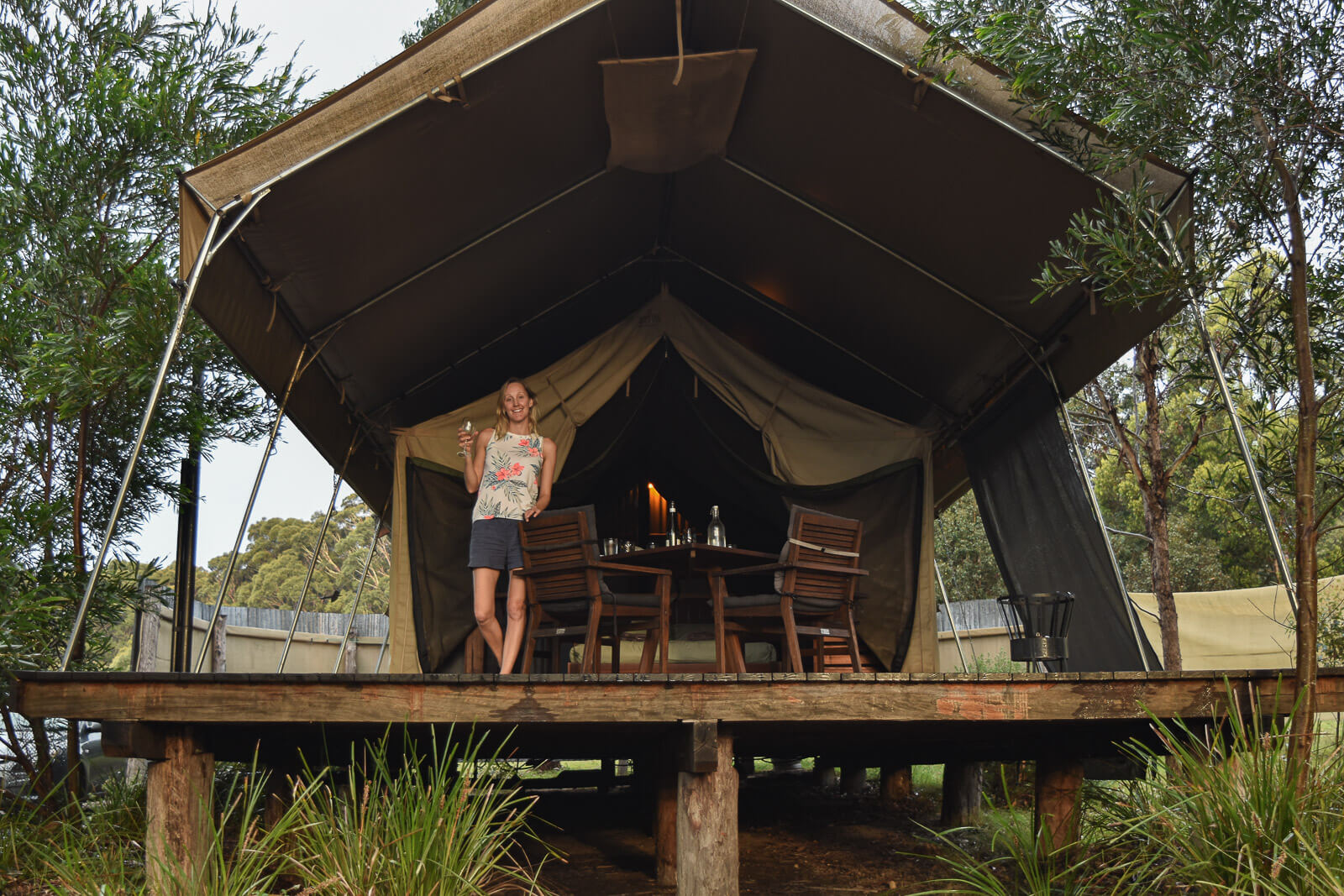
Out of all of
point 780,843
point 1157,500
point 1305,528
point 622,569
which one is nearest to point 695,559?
point 622,569

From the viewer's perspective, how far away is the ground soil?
3.47 m

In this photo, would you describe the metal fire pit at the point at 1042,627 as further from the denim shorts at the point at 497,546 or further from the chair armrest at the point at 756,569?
the denim shorts at the point at 497,546

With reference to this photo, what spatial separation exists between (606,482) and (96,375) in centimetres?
291

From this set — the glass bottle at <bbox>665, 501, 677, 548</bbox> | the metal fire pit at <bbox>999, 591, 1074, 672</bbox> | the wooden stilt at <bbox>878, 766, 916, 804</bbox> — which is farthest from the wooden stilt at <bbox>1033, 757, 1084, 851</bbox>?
the glass bottle at <bbox>665, 501, 677, 548</bbox>

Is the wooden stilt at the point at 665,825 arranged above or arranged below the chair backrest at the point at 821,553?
below

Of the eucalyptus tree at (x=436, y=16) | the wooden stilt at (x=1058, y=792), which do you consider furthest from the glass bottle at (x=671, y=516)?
the eucalyptus tree at (x=436, y=16)

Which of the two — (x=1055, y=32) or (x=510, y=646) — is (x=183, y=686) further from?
(x=1055, y=32)

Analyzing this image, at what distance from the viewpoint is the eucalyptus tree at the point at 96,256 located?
14.8ft

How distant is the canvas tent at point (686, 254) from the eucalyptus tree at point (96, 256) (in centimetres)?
91

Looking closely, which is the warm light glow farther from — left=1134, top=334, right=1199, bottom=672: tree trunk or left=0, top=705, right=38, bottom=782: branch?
left=1134, top=334, right=1199, bottom=672: tree trunk

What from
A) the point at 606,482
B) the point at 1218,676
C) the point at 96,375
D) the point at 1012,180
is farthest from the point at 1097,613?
the point at 96,375

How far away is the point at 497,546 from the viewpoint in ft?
13.9

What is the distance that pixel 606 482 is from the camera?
6.41 m

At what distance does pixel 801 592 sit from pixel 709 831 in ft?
5.52
